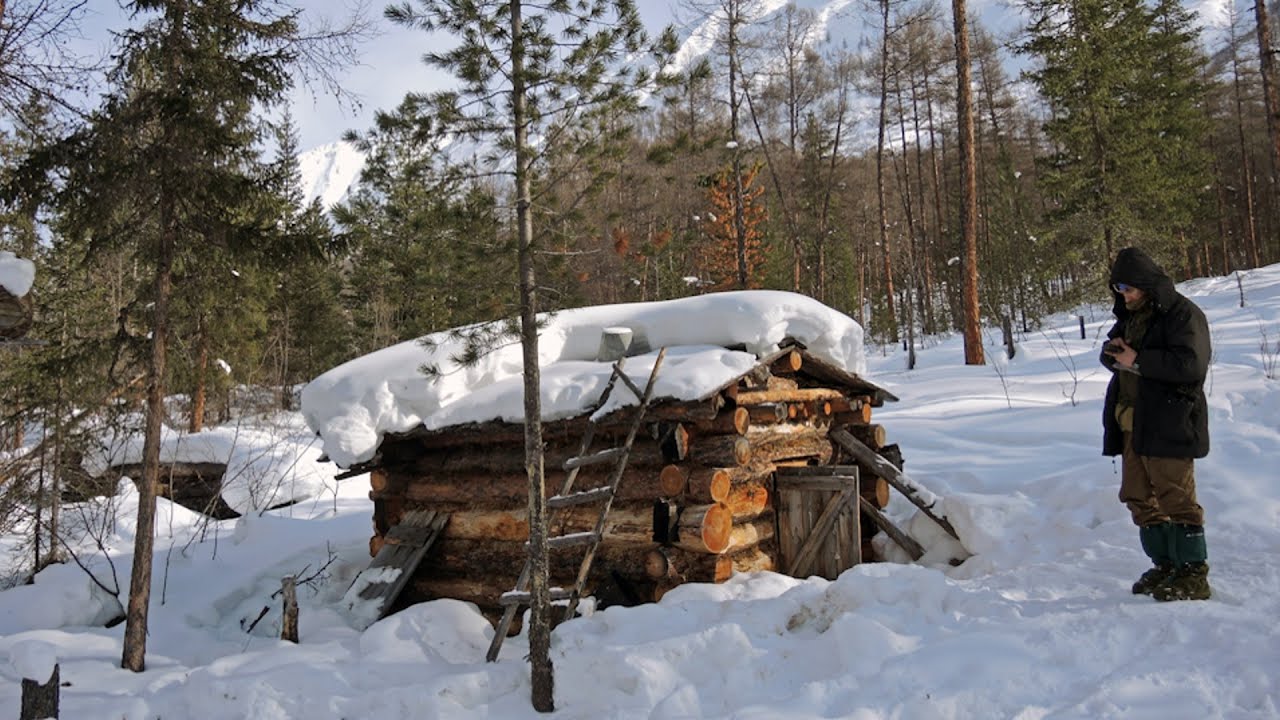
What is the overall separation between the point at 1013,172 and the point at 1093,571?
76.5 feet

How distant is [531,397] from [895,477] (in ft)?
14.8

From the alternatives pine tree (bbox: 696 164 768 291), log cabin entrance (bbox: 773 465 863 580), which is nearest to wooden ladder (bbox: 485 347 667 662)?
log cabin entrance (bbox: 773 465 863 580)

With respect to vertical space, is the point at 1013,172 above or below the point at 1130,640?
above

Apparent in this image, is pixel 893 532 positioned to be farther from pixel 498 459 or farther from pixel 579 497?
pixel 498 459

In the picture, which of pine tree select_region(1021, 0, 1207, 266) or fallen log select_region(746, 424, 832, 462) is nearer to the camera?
fallen log select_region(746, 424, 832, 462)

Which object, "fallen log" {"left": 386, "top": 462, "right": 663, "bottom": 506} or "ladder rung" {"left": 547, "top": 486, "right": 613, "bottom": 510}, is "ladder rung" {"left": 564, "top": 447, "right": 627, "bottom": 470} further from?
"fallen log" {"left": 386, "top": 462, "right": 663, "bottom": 506}

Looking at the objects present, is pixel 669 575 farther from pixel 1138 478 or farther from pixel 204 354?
pixel 204 354

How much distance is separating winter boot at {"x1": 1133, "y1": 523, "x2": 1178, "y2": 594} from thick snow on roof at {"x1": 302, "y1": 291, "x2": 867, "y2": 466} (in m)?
3.23

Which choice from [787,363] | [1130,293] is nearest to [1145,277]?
[1130,293]

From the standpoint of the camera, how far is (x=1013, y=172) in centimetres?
2556

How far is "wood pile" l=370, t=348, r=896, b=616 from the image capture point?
22.4 feet

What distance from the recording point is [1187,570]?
462cm

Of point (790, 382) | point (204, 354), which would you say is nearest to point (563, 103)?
point (790, 382)

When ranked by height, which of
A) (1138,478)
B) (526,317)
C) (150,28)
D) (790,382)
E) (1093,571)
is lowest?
(1093,571)
